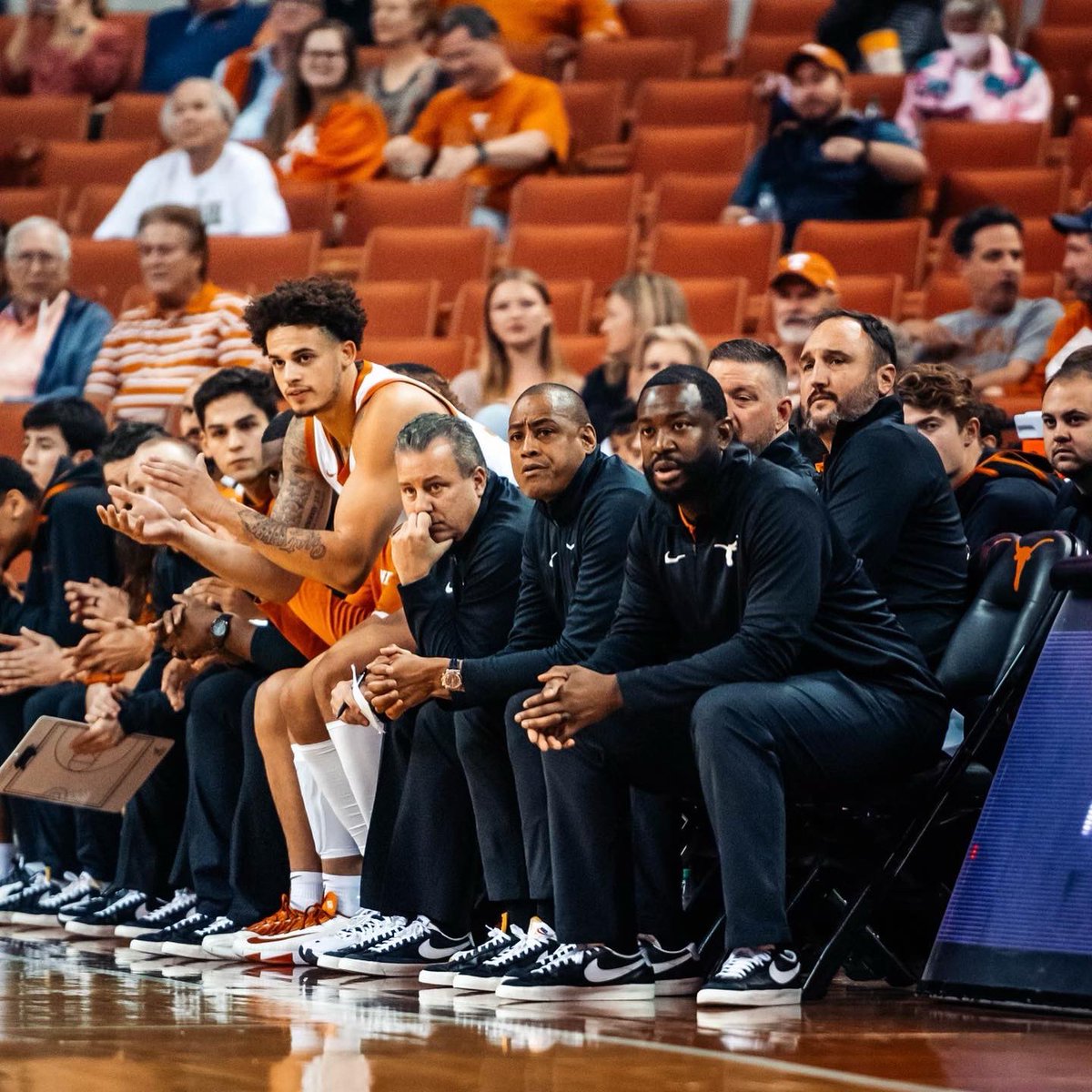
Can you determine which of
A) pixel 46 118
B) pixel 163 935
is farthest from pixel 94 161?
pixel 163 935

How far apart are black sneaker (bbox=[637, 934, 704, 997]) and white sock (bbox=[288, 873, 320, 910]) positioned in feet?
3.37

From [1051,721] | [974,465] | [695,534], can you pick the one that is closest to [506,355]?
[974,465]

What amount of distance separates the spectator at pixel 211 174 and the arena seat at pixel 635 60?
1.78 meters

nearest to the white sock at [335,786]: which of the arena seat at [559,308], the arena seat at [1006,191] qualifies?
the arena seat at [559,308]

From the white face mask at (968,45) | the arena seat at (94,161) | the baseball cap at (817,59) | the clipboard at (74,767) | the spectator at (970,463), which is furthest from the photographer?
the arena seat at (94,161)

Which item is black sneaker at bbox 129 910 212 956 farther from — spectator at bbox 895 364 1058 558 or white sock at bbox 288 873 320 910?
spectator at bbox 895 364 1058 558

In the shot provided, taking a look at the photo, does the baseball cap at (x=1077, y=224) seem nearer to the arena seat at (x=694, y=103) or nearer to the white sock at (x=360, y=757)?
the white sock at (x=360, y=757)

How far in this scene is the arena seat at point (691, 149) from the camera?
8.95m

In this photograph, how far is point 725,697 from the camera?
3.60 m

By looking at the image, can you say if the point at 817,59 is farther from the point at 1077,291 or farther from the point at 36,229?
the point at 36,229

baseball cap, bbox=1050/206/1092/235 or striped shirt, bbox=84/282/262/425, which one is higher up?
baseball cap, bbox=1050/206/1092/235

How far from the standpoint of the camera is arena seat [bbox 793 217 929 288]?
25.5 feet

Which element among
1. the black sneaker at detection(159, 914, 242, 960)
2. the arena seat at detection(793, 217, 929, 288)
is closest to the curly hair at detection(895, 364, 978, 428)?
the black sneaker at detection(159, 914, 242, 960)

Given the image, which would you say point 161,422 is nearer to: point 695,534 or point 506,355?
point 506,355
